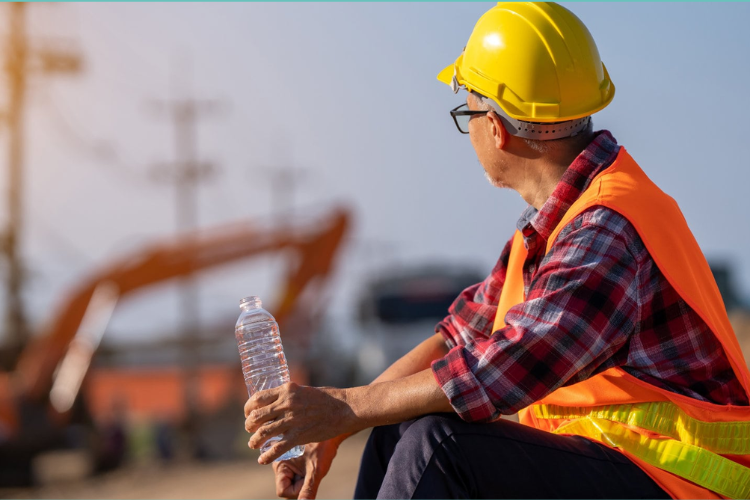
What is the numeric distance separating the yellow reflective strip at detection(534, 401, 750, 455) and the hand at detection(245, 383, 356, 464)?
728mm

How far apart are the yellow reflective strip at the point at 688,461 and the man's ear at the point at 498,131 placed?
2.93 feet

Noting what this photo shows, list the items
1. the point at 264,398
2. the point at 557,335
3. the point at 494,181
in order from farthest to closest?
the point at 494,181 → the point at 264,398 → the point at 557,335

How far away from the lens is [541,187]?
2740 mm

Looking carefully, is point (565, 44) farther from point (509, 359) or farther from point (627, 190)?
point (509, 359)

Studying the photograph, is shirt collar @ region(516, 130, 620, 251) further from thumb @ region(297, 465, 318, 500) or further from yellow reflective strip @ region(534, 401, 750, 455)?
thumb @ region(297, 465, 318, 500)

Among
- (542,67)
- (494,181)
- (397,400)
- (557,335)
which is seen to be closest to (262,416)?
(397,400)

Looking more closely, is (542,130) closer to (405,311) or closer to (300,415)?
(300,415)

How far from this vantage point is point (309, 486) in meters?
2.96

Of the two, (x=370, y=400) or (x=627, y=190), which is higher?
(x=627, y=190)

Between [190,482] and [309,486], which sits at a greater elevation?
[309,486]

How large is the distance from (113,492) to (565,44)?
40.2 ft

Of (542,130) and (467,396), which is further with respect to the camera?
(542,130)

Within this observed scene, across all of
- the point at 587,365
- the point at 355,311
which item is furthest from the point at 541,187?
the point at 355,311

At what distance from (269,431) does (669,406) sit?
108 centimetres
